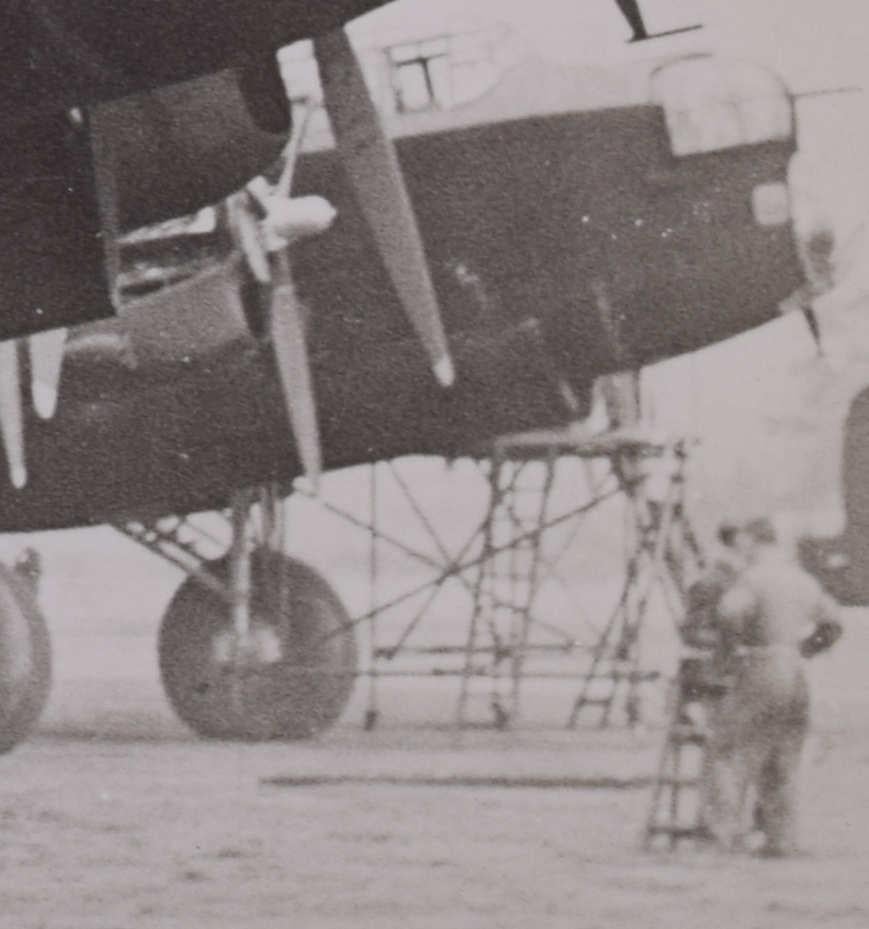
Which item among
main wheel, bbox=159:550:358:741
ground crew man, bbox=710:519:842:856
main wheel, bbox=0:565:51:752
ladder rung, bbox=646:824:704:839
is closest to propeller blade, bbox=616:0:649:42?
ground crew man, bbox=710:519:842:856

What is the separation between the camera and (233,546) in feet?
24.4

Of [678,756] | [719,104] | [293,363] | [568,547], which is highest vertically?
[719,104]

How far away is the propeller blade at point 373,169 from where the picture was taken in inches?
142

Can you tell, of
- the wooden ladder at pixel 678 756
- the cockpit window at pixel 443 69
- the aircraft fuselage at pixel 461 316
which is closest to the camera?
the wooden ladder at pixel 678 756

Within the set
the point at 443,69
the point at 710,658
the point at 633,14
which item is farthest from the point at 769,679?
the point at 443,69

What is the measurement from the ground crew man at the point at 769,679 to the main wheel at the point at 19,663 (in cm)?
320

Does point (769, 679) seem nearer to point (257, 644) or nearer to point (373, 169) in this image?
point (373, 169)

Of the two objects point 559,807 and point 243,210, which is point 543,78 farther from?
point 559,807

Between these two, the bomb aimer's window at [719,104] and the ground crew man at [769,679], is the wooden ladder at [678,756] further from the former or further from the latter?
the bomb aimer's window at [719,104]

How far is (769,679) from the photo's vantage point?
4.45 metres

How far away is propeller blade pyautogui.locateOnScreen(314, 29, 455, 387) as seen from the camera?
360 cm

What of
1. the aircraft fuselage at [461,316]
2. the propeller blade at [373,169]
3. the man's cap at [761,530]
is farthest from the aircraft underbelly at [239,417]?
the propeller blade at [373,169]

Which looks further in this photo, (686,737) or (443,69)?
(443,69)

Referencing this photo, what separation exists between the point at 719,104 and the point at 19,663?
2916mm
